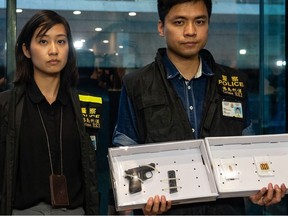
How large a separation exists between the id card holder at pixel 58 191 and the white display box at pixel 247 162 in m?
0.61

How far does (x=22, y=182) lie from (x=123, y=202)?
423 mm

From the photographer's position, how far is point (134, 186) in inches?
75.7

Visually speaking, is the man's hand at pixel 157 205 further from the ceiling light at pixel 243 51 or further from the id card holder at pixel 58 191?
the ceiling light at pixel 243 51

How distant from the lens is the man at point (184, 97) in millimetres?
2041

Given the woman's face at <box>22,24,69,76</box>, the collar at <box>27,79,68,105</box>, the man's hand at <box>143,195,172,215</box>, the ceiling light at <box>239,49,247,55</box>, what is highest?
the ceiling light at <box>239,49,247,55</box>

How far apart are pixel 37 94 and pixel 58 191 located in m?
0.43

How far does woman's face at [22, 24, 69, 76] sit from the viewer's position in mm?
2100

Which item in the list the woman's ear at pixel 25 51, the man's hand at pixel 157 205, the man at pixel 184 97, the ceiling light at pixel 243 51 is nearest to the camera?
the man's hand at pixel 157 205

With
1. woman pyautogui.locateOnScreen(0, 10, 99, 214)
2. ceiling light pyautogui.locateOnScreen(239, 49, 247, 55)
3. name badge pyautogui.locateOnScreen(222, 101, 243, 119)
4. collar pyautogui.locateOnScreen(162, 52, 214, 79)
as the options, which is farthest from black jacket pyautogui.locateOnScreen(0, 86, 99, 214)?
ceiling light pyautogui.locateOnScreen(239, 49, 247, 55)

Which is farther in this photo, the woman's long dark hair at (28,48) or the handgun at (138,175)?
the woman's long dark hair at (28,48)

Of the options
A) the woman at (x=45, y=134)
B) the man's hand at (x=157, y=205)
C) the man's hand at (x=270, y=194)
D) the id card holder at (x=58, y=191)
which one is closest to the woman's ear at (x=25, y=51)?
the woman at (x=45, y=134)

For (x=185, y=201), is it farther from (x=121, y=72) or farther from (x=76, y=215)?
→ (x=121, y=72)

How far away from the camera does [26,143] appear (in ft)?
6.60

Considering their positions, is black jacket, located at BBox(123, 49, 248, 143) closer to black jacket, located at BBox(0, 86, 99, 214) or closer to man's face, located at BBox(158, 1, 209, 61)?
man's face, located at BBox(158, 1, 209, 61)
